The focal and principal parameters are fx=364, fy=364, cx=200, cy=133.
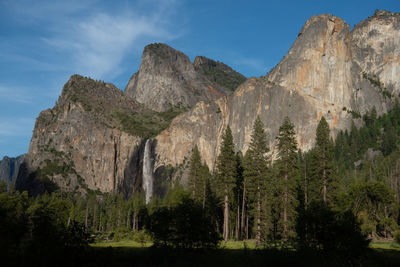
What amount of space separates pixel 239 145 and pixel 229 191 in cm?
8572

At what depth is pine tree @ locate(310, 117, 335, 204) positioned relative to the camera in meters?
42.9

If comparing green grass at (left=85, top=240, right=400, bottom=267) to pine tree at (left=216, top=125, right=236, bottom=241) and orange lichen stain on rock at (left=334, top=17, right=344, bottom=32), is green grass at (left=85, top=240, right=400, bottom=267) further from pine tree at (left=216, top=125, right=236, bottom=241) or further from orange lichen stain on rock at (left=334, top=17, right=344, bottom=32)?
orange lichen stain on rock at (left=334, top=17, right=344, bottom=32)

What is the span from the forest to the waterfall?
31.7 metres

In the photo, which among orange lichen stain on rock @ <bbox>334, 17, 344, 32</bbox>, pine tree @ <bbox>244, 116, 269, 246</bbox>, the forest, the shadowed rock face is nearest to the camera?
the forest

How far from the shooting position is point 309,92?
128 m

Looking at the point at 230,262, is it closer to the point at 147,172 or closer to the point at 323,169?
the point at 323,169

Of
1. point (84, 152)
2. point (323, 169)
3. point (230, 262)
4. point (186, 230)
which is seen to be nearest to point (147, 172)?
point (84, 152)

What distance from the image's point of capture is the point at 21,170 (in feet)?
569

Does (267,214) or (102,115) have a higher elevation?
(102,115)

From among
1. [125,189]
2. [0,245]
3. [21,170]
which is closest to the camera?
[0,245]

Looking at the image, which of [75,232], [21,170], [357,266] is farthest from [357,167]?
[21,170]

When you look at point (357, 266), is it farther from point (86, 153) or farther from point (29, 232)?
point (86, 153)

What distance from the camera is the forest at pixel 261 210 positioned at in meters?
11.6

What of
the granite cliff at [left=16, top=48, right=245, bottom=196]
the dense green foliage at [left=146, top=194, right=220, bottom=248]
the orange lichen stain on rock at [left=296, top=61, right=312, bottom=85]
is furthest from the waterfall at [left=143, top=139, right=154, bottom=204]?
the dense green foliage at [left=146, top=194, right=220, bottom=248]
